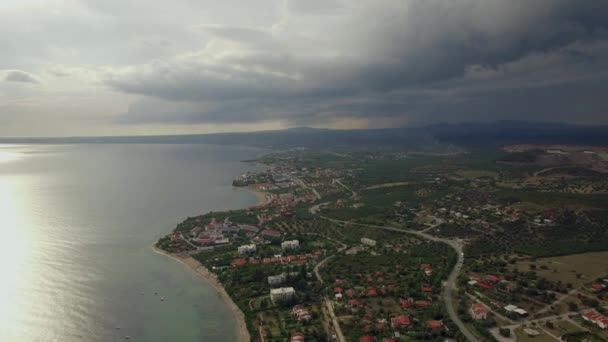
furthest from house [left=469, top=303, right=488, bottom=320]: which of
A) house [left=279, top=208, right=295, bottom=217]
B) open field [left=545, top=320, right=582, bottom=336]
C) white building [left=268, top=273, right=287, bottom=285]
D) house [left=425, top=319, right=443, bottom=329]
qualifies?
house [left=279, top=208, right=295, bottom=217]

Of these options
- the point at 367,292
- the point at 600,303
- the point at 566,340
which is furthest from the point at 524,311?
the point at 367,292

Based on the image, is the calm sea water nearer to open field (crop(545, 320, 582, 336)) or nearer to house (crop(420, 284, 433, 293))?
house (crop(420, 284, 433, 293))

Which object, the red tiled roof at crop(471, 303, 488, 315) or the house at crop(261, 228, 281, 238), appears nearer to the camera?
the red tiled roof at crop(471, 303, 488, 315)

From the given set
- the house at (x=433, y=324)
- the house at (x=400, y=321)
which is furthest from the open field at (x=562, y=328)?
the house at (x=400, y=321)

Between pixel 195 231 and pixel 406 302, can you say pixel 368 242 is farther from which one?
pixel 195 231

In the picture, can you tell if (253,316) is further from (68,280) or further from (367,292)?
(68,280)

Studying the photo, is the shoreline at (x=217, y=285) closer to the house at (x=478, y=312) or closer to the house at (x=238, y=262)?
the house at (x=238, y=262)
